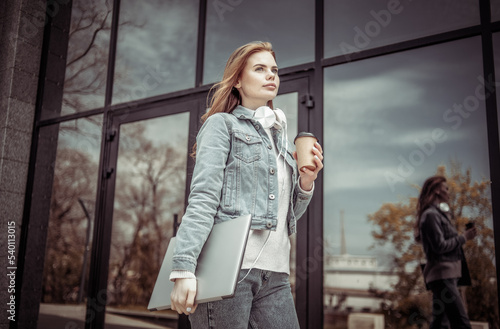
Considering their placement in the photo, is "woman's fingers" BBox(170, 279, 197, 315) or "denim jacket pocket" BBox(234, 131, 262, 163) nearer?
"woman's fingers" BBox(170, 279, 197, 315)

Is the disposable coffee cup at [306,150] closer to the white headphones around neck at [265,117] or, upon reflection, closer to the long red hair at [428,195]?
the white headphones around neck at [265,117]

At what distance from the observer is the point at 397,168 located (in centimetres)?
568

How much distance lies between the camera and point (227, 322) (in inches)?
50.9

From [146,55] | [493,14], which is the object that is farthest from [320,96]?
[146,55]

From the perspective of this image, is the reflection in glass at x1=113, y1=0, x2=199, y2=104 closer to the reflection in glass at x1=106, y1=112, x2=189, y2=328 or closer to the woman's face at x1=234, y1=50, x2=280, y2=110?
the reflection in glass at x1=106, y1=112, x2=189, y2=328

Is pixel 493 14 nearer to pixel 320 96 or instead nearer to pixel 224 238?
pixel 320 96

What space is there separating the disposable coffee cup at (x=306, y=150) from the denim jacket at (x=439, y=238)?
3.20m

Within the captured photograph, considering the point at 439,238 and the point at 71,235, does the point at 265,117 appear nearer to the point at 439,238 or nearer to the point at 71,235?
the point at 439,238

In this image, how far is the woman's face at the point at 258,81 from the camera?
156cm

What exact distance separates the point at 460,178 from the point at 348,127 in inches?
54.8

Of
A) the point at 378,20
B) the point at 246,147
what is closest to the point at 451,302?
the point at 378,20

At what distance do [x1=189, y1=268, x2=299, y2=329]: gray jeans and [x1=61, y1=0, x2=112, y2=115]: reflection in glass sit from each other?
3.32 m

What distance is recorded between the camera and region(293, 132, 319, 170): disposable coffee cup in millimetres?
1435

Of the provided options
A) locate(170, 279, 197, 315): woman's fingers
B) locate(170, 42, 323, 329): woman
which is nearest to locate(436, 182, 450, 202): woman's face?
locate(170, 42, 323, 329): woman
